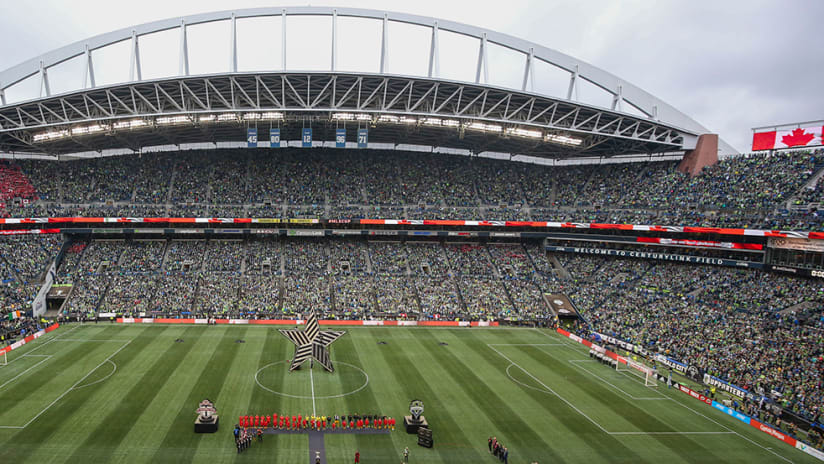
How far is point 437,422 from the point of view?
23.7 meters

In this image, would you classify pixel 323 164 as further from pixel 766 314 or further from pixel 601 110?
pixel 766 314

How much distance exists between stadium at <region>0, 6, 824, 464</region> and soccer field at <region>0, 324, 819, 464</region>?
19cm

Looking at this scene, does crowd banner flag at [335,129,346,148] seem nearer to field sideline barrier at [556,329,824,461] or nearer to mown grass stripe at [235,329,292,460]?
mown grass stripe at [235,329,292,460]

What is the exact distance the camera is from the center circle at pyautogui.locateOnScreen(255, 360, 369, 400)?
2648 centimetres

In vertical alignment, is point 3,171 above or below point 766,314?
above

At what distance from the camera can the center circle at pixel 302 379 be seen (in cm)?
2648

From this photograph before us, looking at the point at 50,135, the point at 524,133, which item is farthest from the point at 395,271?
the point at 50,135

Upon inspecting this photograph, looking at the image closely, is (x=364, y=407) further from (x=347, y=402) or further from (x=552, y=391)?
(x=552, y=391)

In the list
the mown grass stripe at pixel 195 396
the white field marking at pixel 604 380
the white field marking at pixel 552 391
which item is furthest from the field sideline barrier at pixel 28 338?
the white field marking at pixel 604 380

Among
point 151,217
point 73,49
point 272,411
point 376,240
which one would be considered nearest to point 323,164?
point 376,240

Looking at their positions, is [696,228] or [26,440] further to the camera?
[696,228]

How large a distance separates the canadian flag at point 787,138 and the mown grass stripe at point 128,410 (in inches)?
2348

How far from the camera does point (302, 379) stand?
28.6 m

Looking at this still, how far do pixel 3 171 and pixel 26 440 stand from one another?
161 ft
